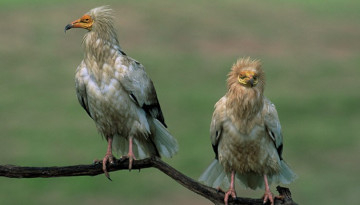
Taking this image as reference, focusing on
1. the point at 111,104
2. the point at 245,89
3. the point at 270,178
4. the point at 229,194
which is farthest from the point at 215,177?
the point at 111,104

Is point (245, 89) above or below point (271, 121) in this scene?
above

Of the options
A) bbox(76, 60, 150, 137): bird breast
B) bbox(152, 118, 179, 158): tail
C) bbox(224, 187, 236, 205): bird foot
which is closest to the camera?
bbox(224, 187, 236, 205): bird foot

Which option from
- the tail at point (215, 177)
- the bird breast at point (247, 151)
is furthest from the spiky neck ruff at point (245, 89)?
the tail at point (215, 177)

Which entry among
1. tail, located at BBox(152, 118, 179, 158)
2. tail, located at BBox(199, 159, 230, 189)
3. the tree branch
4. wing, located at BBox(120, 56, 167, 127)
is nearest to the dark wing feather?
wing, located at BBox(120, 56, 167, 127)

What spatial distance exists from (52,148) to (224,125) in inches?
744

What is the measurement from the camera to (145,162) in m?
7.86

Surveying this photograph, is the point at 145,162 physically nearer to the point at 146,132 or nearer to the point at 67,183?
the point at 146,132

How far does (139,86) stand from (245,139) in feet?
3.55

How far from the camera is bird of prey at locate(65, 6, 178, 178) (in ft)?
28.1

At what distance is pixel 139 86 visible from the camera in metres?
8.80

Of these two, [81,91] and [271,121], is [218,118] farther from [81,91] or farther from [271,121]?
[81,91]

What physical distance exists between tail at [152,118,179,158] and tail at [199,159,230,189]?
0.54 meters

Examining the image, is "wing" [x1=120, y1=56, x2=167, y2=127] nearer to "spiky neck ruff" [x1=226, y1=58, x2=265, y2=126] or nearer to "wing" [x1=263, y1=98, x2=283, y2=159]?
"spiky neck ruff" [x1=226, y1=58, x2=265, y2=126]

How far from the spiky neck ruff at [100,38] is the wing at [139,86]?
0.65 feet
